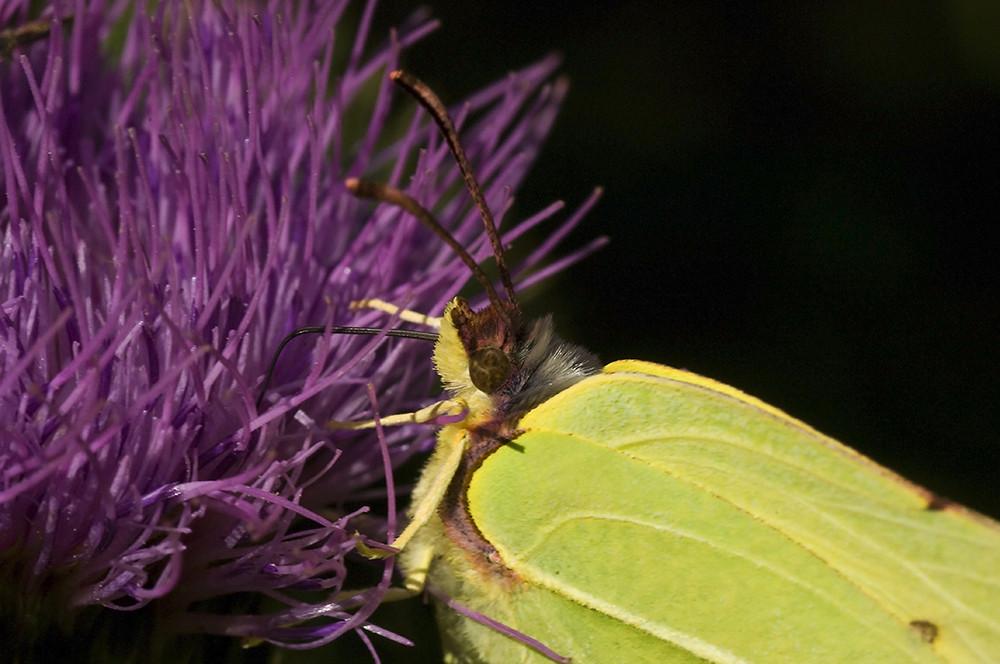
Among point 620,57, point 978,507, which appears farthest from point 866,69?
point 978,507

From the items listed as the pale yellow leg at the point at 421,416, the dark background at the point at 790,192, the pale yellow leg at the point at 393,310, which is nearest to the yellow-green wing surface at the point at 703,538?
the pale yellow leg at the point at 421,416

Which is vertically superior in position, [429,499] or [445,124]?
[445,124]

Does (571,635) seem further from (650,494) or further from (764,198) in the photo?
(764,198)

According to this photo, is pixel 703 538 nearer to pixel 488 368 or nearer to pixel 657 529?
pixel 657 529

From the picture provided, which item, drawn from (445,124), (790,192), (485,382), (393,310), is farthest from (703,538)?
(790,192)

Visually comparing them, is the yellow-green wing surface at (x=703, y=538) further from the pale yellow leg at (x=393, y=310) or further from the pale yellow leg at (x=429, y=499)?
the pale yellow leg at (x=393, y=310)

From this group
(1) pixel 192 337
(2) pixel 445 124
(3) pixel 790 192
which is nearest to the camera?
(1) pixel 192 337
